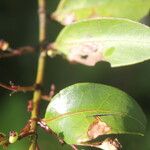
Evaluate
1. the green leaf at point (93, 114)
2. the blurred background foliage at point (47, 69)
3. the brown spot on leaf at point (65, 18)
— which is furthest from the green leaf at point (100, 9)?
the blurred background foliage at point (47, 69)

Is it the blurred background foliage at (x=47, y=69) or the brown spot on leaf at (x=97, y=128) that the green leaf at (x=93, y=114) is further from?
the blurred background foliage at (x=47, y=69)

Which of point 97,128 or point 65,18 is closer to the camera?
point 97,128

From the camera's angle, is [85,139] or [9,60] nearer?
[85,139]

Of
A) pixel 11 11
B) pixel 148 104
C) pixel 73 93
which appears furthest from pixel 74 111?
pixel 11 11

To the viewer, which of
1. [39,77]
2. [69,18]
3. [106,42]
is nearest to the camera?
[106,42]

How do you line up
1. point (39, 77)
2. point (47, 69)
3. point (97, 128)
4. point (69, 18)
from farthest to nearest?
point (47, 69), point (69, 18), point (39, 77), point (97, 128)

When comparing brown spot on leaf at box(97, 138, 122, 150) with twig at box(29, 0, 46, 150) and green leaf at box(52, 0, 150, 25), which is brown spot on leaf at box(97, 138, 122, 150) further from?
green leaf at box(52, 0, 150, 25)

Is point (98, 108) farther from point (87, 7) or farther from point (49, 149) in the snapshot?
point (49, 149)

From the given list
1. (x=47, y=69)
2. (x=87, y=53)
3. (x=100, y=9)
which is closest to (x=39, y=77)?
(x=87, y=53)

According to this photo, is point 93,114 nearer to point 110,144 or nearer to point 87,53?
point 110,144
